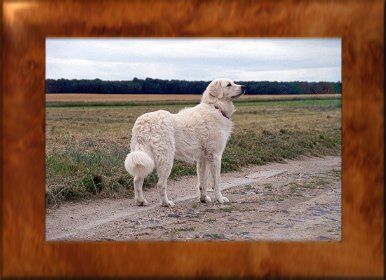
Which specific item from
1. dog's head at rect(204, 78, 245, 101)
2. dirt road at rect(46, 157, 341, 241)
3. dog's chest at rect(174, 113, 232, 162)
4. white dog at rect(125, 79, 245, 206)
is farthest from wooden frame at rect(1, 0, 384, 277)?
dog's chest at rect(174, 113, 232, 162)

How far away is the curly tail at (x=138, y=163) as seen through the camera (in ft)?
24.4

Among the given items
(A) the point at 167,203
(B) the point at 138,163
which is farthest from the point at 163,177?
(B) the point at 138,163

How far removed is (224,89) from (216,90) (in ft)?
0.36

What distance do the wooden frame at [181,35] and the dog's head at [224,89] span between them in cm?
288

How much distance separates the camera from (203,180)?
845cm

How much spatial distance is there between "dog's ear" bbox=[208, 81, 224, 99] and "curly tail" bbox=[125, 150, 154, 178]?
1418 mm

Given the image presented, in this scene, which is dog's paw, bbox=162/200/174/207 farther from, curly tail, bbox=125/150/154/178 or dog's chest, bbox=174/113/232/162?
dog's chest, bbox=174/113/232/162

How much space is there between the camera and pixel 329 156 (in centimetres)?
898

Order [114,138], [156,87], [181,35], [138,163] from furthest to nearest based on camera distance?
[114,138]
[138,163]
[156,87]
[181,35]

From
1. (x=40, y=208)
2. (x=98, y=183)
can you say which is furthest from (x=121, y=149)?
(x=40, y=208)

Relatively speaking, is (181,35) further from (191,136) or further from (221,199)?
(221,199)

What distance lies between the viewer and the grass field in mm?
7180

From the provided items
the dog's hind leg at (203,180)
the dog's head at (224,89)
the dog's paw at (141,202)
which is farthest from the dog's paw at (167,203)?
the dog's head at (224,89)

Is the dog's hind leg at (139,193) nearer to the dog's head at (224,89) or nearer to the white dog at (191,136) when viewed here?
the white dog at (191,136)
